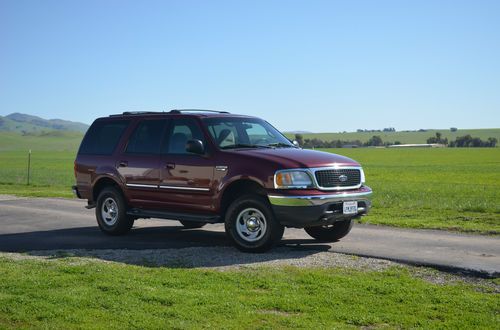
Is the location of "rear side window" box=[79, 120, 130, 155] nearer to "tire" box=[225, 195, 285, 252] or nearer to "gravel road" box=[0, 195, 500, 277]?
"gravel road" box=[0, 195, 500, 277]

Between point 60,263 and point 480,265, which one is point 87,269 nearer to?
point 60,263

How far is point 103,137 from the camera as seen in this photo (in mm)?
11438

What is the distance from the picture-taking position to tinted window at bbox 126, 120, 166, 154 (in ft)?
34.4

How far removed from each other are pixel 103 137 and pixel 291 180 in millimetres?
4181

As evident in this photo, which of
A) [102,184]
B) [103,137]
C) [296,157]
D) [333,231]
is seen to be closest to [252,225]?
[296,157]

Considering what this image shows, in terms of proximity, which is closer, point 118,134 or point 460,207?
point 118,134

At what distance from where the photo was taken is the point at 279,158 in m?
9.02

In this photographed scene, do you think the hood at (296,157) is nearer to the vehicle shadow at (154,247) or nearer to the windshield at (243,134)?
the windshield at (243,134)

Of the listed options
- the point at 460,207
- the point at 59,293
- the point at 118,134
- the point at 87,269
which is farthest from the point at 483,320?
the point at 460,207

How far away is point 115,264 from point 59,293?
1775mm

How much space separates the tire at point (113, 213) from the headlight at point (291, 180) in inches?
130

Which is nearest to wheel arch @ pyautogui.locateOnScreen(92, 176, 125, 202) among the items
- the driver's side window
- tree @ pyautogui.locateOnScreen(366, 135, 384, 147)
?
the driver's side window

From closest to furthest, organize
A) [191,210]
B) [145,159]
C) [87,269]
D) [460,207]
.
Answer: [87,269] → [191,210] → [145,159] → [460,207]

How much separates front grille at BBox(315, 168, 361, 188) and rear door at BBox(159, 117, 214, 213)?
1641 millimetres
